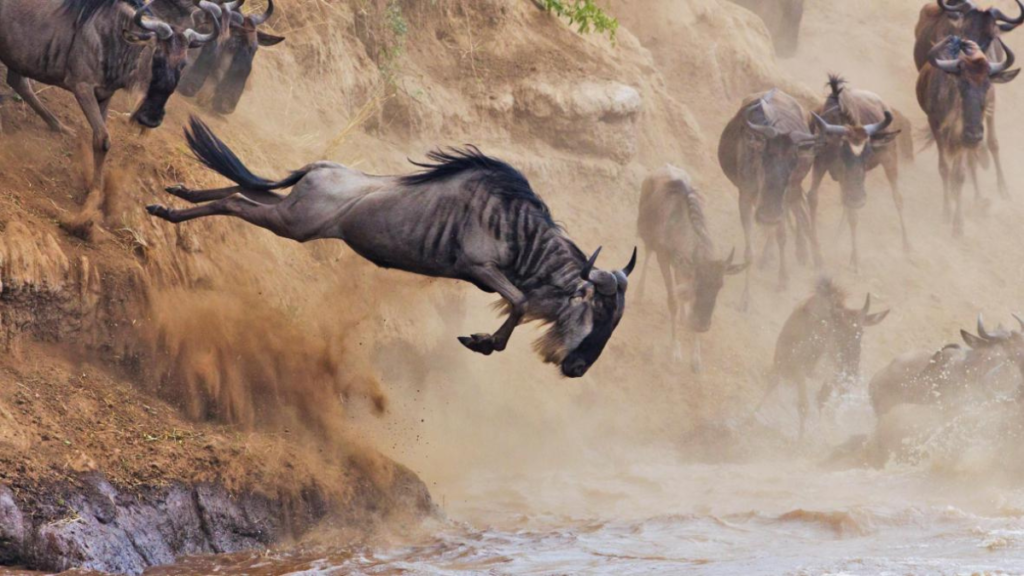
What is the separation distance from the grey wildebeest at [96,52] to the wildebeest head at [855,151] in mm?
9118

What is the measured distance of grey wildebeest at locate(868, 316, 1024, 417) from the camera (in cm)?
1135

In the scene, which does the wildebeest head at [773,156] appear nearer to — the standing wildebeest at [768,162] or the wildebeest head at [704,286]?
the standing wildebeest at [768,162]

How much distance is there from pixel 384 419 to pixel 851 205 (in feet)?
25.4

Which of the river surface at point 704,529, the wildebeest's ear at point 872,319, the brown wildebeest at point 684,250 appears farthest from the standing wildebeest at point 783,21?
the river surface at point 704,529

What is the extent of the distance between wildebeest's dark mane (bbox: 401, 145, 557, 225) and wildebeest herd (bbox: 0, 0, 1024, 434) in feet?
0.04

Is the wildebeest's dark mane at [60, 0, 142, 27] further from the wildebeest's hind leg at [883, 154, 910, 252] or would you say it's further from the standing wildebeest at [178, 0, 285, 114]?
the wildebeest's hind leg at [883, 154, 910, 252]

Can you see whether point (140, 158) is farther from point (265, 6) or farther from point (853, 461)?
point (853, 461)

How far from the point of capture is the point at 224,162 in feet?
25.9

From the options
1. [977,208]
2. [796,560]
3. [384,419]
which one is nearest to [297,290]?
[384,419]

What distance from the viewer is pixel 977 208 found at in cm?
1758

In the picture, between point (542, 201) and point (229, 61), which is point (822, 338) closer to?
point (542, 201)

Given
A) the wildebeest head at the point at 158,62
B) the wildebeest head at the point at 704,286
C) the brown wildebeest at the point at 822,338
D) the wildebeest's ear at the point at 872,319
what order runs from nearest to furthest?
1. the wildebeest head at the point at 158,62
2. the brown wildebeest at the point at 822,338
3. the wildebeest's ear at the point at 872,319
4. the wildebeest head at the point at 704,286

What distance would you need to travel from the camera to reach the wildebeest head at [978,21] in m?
16.8

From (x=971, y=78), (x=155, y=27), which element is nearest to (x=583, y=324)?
(x=155, y=27)
